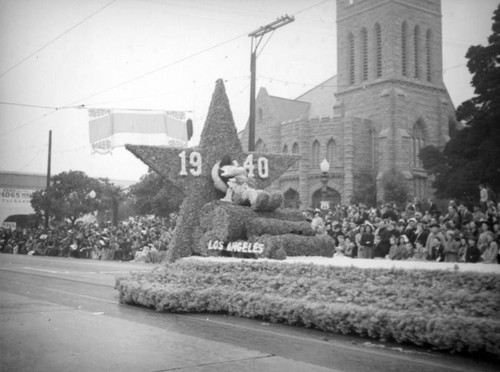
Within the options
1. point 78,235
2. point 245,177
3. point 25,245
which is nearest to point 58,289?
point 245,177

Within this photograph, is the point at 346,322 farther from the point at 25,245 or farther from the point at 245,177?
the point at 25,245

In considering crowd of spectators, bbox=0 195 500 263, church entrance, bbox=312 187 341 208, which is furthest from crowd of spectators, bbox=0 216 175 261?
church entrance, bbox=312 187 341 208

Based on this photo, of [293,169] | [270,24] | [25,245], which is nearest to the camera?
[270,24]

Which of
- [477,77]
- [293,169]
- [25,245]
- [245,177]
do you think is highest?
[293,169]

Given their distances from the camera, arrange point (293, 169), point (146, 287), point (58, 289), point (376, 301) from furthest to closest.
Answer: point (293, 169)
point (58, 289)
point (146, 287)
point (376, 301)

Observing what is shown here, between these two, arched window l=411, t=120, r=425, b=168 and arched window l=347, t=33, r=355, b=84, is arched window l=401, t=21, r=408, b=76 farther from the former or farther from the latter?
arched window l=411, t=120, r=425, b=168

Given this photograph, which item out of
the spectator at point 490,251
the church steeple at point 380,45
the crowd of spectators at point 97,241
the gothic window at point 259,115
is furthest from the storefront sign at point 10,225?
the spectator at point 490,251

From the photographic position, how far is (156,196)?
40.9 metres

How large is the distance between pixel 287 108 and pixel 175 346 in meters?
53.0

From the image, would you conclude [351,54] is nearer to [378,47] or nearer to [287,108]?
[378,47]

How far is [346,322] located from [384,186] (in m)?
37.2

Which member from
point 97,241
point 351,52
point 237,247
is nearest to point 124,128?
point 97,241

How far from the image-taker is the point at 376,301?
6492 millimetres

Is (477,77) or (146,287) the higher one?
(477,77)
